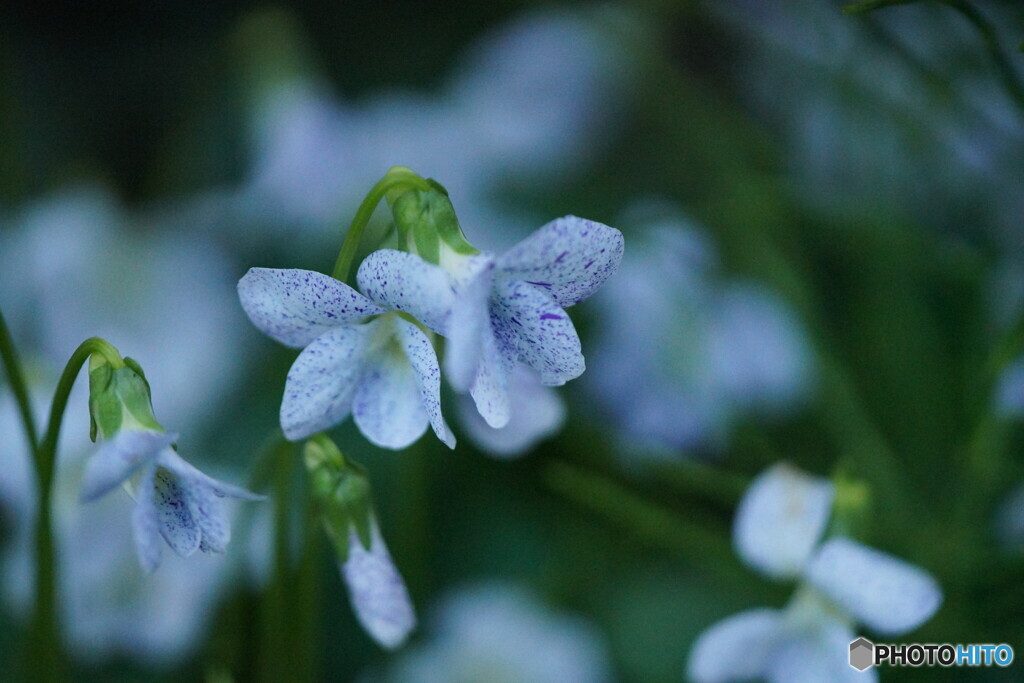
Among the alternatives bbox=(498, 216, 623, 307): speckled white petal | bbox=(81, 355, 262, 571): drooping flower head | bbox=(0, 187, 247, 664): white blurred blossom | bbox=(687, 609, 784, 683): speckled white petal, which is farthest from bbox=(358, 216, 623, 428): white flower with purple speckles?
bbox=(0, 187, 247, 664): white blurred blossom

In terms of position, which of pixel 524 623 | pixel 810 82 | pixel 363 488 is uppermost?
pixel 810 82

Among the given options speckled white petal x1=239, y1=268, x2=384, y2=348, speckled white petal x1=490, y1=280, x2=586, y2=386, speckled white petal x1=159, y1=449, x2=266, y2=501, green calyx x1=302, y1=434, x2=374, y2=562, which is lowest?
green calyx x1=302, y1=434, x2=374, y2=562

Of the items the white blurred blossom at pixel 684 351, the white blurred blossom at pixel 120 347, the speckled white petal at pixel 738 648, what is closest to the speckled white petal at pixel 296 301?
the speckled white petal at pixel 738 648

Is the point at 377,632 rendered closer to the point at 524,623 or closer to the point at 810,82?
the point at 524,623

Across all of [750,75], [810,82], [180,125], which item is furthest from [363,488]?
[750,75]

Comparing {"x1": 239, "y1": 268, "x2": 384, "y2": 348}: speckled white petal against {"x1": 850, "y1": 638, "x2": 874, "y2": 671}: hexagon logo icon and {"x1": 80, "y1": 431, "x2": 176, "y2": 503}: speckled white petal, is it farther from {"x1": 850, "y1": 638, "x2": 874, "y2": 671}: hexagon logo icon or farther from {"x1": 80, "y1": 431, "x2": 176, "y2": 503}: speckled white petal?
{"x1": 850, "y1": 638, "x2": 874, "y2": 671}: hexagon logo icon

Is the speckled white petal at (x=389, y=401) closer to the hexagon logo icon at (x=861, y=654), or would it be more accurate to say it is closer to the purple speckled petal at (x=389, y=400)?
the purple speckled petal at (x=389, y=400)
